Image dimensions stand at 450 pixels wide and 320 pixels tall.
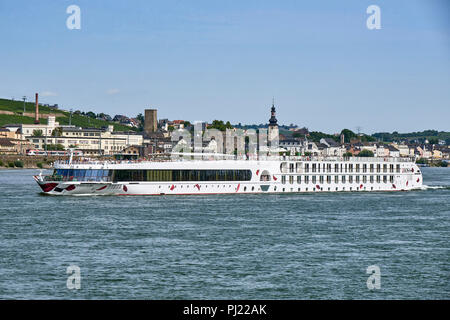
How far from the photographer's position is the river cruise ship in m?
62.6

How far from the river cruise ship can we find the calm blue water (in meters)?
4.87

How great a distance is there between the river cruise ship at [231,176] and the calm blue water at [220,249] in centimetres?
487

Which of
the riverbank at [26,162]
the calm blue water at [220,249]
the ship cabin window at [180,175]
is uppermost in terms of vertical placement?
the ship cabin window at [180,175]

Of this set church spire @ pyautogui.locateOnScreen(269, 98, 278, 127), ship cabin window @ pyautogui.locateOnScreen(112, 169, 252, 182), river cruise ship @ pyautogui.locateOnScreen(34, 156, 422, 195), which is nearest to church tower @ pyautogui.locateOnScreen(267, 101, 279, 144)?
church spire @ pyautogui.locateOnScreen(269, 98, 278, 127)

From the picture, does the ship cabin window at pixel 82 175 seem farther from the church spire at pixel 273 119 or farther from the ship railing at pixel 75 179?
the church spire at pixel 273 119

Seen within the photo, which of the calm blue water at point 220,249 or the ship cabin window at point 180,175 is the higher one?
the ship cabin window at point 180,175

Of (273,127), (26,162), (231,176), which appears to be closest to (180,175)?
(231,176)

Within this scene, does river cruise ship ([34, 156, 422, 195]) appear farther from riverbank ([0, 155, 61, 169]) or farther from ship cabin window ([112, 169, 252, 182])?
riverbank ([0, 155, 61, 169])

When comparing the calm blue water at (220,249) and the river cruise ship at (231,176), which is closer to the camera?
the calm blue water at (220,249)

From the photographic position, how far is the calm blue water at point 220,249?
89.0 feet

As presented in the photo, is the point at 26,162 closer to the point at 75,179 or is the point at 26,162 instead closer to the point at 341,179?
the point at 75,179

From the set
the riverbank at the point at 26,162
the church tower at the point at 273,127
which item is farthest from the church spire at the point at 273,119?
the riverbank at the point at 26,162
